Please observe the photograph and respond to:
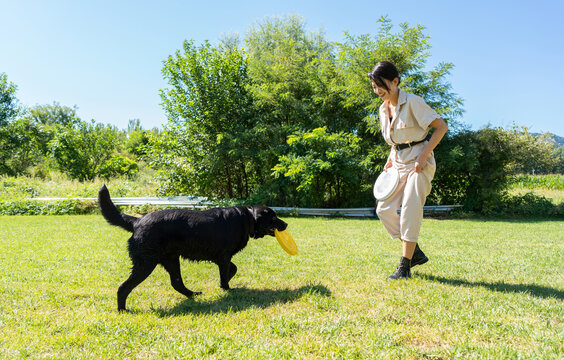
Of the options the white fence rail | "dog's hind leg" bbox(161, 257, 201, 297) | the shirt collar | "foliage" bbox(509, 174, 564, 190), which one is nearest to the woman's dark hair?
the shirt collar

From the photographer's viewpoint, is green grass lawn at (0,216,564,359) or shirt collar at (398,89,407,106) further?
shirt collar at (398,89,407,106)

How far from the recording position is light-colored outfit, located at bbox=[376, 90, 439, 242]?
3.55 metres

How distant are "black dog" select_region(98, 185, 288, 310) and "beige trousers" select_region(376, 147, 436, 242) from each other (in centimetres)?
144

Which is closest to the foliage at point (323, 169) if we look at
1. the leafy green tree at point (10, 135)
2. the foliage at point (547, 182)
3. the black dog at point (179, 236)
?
the black dog at point (179, 236)

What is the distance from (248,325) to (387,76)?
2.69 m

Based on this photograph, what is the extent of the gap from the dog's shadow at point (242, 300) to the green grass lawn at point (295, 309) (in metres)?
0.01

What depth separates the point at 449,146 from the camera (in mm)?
12641

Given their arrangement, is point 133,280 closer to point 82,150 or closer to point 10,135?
point 82,150

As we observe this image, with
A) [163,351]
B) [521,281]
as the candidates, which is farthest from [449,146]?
[163,351]

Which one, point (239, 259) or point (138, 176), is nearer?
point (239, 259)

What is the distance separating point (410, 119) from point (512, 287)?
1.97 metres

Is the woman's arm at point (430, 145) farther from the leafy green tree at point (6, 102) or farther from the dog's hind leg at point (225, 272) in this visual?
the leafy green tree at point (6, 102)

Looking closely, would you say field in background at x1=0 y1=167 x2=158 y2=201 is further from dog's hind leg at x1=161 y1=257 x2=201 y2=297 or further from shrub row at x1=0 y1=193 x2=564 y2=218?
dog's hind leg at x1=161 y1=257 x2=201 y2=297

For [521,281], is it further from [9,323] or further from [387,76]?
[9,323]
